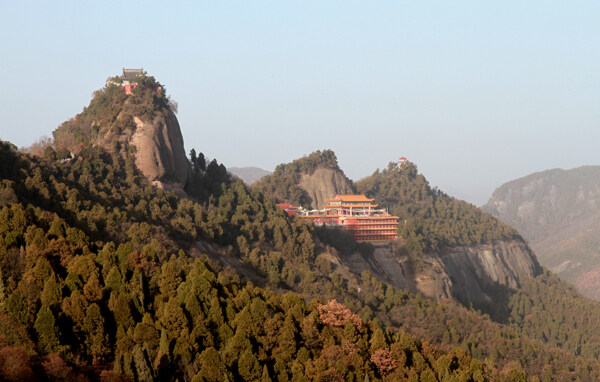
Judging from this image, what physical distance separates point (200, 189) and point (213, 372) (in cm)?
6023

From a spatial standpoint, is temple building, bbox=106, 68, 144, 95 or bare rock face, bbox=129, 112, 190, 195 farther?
temple building, bbox=106, 68, 144, 95

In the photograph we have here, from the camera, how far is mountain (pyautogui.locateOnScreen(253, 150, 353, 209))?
122500 mm

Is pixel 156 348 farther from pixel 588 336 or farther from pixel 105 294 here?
pixel 588 336

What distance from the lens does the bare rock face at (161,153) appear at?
270ft

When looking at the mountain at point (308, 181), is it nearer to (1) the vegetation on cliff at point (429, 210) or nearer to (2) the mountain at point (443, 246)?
(1) the vegetation on cliff at point (429, 210)

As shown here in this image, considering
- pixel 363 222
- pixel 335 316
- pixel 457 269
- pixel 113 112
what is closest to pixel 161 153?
pixel 113 112

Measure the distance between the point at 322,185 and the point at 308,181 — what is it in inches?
102

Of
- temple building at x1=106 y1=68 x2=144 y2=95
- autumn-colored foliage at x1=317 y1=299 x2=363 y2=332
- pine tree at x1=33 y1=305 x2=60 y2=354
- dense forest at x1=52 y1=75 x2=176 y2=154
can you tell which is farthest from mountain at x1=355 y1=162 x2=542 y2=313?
pine tree at x1=33 y1=305 x2=60 y2=354

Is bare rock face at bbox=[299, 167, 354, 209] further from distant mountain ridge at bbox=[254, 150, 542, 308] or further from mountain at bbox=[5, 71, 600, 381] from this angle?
mountain at bbox=[5, 71, 600, 381]

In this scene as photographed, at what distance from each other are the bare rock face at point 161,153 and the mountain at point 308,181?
33.9 meters

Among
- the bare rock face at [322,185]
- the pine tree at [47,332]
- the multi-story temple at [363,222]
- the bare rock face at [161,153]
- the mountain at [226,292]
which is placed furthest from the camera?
the bare rock face at [322,185]

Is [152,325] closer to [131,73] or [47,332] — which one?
[47,332]

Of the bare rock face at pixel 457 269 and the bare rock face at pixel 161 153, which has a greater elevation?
the bare rock face at pixel 161 153

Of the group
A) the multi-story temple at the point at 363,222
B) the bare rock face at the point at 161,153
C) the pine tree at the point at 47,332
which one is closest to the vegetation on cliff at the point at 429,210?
the multi-story temple at the point at 363,222
